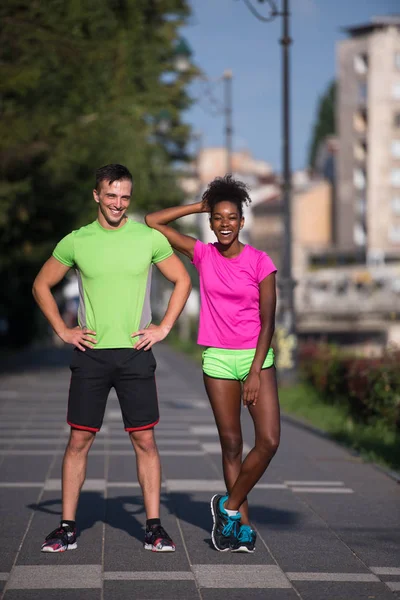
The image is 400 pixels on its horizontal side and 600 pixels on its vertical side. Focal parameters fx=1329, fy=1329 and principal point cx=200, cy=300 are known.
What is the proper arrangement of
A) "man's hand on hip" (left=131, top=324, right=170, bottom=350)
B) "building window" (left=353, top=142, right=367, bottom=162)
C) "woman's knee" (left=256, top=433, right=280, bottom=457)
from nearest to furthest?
"woman's knee" (left=256, top=433, right=280, bottom=457), "man's hand on hip" (left=131, top=324, right=170, bottom=350), "building window" (left=353, top=142, right=367, bottom=162)

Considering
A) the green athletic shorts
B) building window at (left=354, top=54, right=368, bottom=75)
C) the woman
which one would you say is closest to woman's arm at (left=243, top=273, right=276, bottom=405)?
the woman

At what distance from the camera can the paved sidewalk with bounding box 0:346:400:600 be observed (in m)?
6.24

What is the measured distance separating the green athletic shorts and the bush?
781 cm

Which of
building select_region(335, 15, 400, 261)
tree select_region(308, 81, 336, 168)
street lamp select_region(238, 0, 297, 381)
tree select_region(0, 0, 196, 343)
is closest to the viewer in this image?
tree select_region(0, 0, 196, 343)

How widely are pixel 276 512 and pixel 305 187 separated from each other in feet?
353

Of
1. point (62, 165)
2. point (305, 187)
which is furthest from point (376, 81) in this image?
point (62, 165)

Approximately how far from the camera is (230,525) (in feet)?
23.3

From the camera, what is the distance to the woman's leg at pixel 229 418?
279 inches

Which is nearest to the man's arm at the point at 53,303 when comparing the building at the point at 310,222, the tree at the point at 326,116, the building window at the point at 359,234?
the building at the point at 310,222

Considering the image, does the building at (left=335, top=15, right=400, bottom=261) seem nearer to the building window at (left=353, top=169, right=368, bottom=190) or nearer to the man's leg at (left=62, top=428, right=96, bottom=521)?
the building window at (left=353, top=169, right=368, bottom=190)

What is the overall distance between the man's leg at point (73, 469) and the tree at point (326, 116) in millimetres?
129648

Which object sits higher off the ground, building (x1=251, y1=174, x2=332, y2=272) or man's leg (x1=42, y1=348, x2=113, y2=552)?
building (x1=251, y1=174, x2=332, y2=272)

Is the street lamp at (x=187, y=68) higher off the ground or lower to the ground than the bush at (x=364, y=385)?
higher

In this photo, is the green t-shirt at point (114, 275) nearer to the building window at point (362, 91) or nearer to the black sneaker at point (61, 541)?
the black sneaker at point (61, 541)
